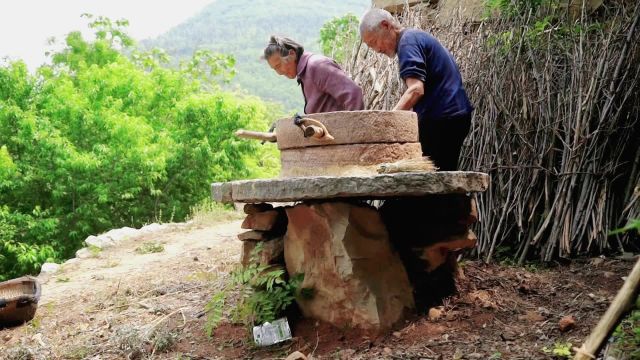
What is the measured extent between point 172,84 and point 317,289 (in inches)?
421

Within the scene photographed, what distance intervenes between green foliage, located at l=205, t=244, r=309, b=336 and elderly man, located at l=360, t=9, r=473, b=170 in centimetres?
114

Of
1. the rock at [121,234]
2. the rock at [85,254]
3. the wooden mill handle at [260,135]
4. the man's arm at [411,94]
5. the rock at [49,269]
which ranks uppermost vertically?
the man's arm at [411,94]

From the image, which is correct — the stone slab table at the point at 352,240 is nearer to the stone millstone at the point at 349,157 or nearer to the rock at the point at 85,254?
the stone millstone at the point at 349,157

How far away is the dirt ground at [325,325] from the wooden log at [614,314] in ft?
2.20

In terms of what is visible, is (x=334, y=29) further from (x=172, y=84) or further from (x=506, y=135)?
(x=506, y=135)

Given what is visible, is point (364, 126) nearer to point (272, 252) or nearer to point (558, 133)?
point (272, 252)

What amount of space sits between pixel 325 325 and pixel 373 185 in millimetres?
859

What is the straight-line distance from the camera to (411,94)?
11.4ft

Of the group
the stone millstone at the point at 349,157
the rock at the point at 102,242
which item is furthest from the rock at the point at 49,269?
the stone millstone at the point at 349,157

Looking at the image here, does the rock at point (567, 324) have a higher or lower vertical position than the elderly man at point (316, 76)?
lower

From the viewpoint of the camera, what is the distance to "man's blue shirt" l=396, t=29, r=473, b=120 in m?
3.63

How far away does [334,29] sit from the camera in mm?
10781

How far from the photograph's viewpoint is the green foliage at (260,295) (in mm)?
3326

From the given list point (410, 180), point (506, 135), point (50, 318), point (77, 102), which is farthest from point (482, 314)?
point (77, 102)
